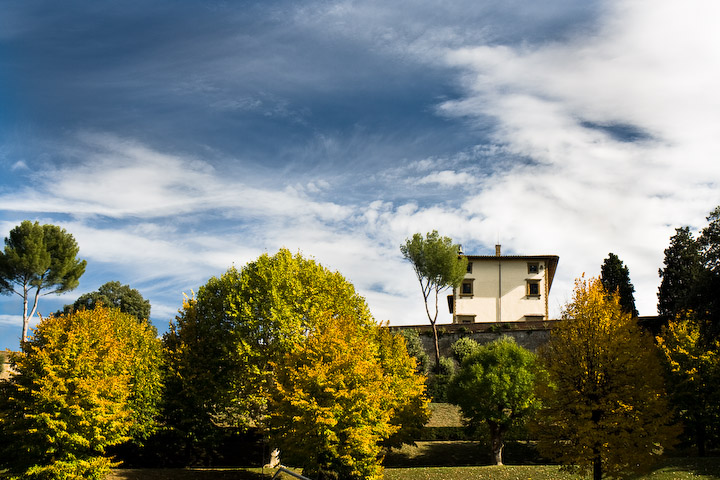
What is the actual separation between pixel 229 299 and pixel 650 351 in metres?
27.6

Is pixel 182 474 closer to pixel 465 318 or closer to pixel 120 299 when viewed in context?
pixel 465 318

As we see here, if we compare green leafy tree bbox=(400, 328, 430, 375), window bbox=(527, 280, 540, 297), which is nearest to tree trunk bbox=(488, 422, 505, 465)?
green leafy tree bbox=(400, 328, 430, 375)

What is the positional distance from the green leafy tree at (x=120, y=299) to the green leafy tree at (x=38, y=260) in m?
19.1

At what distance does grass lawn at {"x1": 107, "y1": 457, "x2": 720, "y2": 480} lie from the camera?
31.0 metres

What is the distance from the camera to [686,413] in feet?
122

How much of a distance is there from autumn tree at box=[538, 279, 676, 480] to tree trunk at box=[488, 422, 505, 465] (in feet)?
55.2

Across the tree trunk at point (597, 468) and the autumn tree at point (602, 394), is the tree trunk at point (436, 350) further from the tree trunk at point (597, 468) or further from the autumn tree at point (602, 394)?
the tree trunk at point (597, 468)

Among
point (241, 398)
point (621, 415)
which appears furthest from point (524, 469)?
point (241, 398)

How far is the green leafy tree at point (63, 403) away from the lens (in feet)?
104

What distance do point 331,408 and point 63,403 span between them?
15.8 metres

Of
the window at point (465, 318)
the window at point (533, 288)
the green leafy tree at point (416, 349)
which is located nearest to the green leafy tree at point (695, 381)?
the green leafy tree at point (416, 349)

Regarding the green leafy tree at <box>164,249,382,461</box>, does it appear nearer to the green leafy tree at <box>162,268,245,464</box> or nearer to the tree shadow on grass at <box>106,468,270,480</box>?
the green leafy tree at <box>162,268,245,464</box>

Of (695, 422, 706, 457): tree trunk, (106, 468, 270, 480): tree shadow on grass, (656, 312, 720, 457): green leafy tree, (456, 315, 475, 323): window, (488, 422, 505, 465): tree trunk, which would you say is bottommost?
(106, 468, 270, 480): tree shadow on grass

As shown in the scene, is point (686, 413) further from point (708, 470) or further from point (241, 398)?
point (241, 398)
